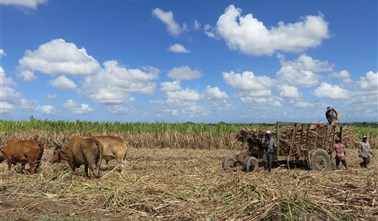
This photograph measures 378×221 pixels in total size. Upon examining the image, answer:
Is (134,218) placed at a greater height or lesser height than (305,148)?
lesser

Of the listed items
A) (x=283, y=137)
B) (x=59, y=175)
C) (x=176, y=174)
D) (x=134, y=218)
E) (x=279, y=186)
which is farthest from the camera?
(x=283, y=137)

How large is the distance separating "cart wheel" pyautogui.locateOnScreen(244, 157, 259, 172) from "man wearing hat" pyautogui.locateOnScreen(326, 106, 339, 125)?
10.7ft

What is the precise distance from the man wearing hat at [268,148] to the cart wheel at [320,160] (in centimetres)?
136

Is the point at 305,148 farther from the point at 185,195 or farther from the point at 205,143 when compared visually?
the point at 205,143

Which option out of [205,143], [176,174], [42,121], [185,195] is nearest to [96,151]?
[176,174]

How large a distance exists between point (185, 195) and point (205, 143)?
1952 cm

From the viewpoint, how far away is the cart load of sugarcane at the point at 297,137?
14250 mm

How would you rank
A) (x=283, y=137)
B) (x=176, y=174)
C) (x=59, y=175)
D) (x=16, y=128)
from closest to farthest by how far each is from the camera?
1. (x=59, y=175)
2. (x=176, y=174)
3. (x=283, y=137)
4. (x=16, y=128)

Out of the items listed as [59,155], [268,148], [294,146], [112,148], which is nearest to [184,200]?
[112,148]

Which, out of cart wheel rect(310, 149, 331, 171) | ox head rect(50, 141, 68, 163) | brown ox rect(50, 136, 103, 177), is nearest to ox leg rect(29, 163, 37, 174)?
ox head rect(50, 141, 68, 163)

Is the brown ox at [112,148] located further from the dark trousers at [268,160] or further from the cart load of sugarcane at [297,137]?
the dark trousers at [268,160]

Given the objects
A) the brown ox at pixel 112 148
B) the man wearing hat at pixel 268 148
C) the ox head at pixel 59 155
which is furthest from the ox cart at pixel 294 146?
the ox head at pixel 59 155

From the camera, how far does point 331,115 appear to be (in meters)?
15.2

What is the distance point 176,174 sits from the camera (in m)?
12.3
